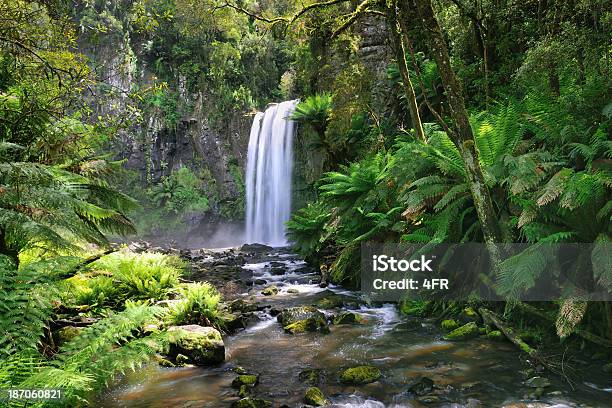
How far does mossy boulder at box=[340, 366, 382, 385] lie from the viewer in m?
4.03

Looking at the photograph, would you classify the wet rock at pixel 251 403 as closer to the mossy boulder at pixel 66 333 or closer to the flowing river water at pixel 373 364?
the flowing river water at pixel 373 364

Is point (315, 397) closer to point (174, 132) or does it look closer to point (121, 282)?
point (121, 282)

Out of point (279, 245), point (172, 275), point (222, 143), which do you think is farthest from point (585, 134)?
point (222, 143)

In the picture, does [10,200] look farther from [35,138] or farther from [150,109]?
[150,109]

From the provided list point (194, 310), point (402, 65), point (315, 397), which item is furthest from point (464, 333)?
point (402, 65)

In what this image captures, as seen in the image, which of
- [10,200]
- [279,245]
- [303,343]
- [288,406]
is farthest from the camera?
[279,245]

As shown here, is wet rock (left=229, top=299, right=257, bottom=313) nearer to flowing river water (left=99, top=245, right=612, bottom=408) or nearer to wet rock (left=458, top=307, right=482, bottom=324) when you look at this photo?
flowing river water (left=99, top=245, right=612, bottom=408)

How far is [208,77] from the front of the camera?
24719mm

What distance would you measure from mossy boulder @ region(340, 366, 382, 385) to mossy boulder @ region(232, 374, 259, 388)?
843mm

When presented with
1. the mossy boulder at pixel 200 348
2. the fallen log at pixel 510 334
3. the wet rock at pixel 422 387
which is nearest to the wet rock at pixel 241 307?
the mossy boulder at pixel 200 348

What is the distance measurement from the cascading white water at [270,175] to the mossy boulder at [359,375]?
1389cm

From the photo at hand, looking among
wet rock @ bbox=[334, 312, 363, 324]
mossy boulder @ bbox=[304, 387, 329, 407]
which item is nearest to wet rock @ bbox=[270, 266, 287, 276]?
wet rock @ bbox=[334, 312, 363, 324]

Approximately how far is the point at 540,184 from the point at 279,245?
14.1 metres

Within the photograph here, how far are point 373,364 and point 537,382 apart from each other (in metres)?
1.52
